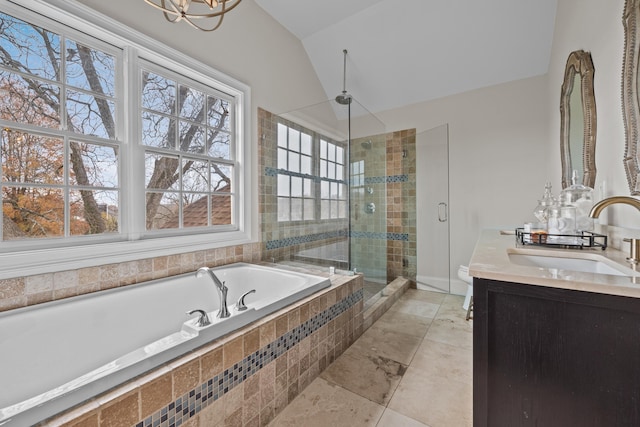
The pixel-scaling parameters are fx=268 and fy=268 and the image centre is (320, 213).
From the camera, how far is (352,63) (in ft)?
10.6

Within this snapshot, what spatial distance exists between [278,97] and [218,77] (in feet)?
A: 2.49

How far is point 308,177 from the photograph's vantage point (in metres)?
3.03

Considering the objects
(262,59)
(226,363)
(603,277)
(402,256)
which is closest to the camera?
(603,277)

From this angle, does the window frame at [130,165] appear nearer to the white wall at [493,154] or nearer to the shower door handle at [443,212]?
the shower door handle at [443,212]

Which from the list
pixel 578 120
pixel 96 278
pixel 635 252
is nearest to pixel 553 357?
pixel 635 252

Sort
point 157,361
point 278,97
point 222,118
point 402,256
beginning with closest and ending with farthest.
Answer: point 157,361 → point 222,118 → point 278,97 → point 402,256

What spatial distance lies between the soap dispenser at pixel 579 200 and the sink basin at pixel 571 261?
0.38 m

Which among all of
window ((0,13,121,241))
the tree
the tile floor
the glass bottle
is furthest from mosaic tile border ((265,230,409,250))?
the glass bottle

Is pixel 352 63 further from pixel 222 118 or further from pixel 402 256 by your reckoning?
pixel 402 256

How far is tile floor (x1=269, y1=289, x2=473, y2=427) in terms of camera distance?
1.36 metres

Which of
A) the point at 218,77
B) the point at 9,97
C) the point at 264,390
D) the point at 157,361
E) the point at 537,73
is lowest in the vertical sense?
the point at 264,390

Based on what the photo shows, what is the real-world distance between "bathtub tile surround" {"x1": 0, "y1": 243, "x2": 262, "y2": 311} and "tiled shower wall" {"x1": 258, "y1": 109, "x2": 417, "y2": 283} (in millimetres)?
670

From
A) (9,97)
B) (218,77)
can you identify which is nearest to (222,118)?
(218,77)

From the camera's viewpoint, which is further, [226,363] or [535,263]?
[535,263]
